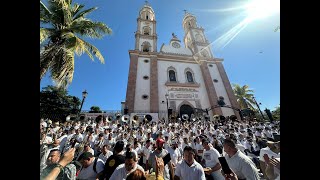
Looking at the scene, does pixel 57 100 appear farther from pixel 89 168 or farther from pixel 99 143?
pixel 89 168

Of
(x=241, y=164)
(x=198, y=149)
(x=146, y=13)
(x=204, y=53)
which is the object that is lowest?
(x=198, y=149)

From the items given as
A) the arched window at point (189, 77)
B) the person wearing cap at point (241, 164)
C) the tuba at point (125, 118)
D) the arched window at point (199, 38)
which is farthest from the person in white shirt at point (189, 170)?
the arched window at point (199, 38)

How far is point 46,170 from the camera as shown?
6.14 ft

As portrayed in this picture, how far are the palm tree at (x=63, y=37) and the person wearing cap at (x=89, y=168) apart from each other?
21.3ft

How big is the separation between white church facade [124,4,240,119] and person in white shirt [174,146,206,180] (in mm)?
15771

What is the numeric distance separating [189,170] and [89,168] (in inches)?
97.1

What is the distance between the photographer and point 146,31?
29.7 m

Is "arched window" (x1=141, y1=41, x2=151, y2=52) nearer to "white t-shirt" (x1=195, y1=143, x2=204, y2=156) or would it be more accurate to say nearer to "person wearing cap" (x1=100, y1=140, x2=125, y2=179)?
"white t-shirt" (x1=195, y1=143, x2=204, y2=156)

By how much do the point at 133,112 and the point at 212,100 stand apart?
1140cm

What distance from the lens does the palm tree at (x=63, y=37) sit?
8852mm

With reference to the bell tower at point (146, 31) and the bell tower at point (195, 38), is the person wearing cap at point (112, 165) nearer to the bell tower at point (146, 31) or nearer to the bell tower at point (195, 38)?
the bell tower at point (146, 31)

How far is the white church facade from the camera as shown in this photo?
21.6m

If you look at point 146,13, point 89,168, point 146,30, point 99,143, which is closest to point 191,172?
point 89,168

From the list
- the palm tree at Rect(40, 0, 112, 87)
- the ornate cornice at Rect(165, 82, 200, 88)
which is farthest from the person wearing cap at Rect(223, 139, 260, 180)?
the ornate cornice at Rect(165, 82, 200, 88)
